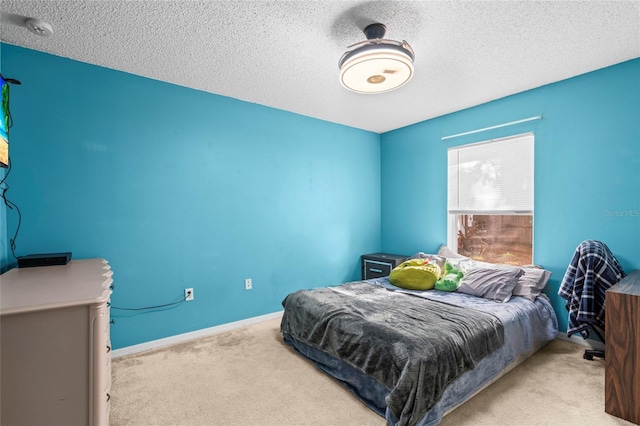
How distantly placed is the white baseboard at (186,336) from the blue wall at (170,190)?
0.05 metres

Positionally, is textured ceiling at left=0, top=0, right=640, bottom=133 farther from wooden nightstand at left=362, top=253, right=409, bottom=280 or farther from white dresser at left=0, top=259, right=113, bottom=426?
wooden nightstand at left=362, top=253, right=409, bottom=280

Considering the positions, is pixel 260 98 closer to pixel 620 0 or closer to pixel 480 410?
pixel 620 0

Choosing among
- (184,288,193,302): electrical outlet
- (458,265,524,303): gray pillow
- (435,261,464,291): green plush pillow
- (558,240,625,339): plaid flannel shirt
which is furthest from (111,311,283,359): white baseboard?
(558,240,625,339): plaid flannel shirt

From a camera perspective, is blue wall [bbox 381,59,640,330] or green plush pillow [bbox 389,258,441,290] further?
green plush pillow [bbox 389,258,441,290]

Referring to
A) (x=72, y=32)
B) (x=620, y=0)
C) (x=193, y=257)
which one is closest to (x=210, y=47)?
(x=72, y=32)

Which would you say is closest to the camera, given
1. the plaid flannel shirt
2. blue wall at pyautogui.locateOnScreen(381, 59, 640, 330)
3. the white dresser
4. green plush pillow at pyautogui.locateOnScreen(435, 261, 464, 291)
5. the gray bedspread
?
the white dresser

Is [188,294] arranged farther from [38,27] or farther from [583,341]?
[583,341]

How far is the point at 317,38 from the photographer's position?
2.18m

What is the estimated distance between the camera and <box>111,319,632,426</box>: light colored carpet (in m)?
1.79

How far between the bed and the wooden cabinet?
1.73 ft

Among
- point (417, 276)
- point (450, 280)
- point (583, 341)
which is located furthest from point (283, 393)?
point (583, 341)

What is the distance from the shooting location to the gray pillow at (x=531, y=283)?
271cm

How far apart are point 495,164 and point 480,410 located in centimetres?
257

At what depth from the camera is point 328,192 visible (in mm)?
4113
